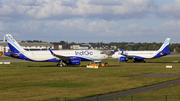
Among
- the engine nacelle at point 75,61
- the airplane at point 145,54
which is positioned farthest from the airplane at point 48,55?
the airplane at point 145,54

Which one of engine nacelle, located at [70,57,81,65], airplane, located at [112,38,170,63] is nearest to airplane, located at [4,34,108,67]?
engine nacelle, located at [70,57,81,65]

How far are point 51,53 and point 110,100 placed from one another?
44.8 meters

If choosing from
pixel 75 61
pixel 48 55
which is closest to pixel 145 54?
pixel 75 61

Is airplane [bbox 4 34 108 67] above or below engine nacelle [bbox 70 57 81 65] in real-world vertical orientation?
above

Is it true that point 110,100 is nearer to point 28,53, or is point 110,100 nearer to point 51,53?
point 51,53

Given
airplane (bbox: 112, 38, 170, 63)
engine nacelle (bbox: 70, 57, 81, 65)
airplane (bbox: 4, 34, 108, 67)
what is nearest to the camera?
engine nacelle (bbox: 70, 57, 81, 65)

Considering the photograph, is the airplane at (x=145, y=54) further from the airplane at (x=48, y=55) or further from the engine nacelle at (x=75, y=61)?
the engine nacelle at (x=75, y=61)

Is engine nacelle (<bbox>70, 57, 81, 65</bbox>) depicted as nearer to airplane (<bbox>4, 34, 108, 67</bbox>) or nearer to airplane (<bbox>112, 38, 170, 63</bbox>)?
airplane (<bbox>4, 34, 108, 67</bbox>)

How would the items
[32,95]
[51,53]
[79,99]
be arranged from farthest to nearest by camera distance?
[51,53] → [32,95] → [79,99]

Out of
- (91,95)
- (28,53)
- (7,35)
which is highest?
(7,35)

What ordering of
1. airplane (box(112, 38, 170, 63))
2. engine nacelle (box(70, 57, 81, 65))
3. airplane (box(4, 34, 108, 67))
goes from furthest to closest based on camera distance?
airplane (box(112, 38, 170, 63)), airplane (box(4, 34, 108, 67)), engine nacelle (box(70, 57, 81, 65))

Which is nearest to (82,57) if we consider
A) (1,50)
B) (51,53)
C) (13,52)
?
(51,53)

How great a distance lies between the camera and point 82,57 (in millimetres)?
66188

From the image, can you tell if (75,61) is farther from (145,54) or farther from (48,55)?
(145,54)
